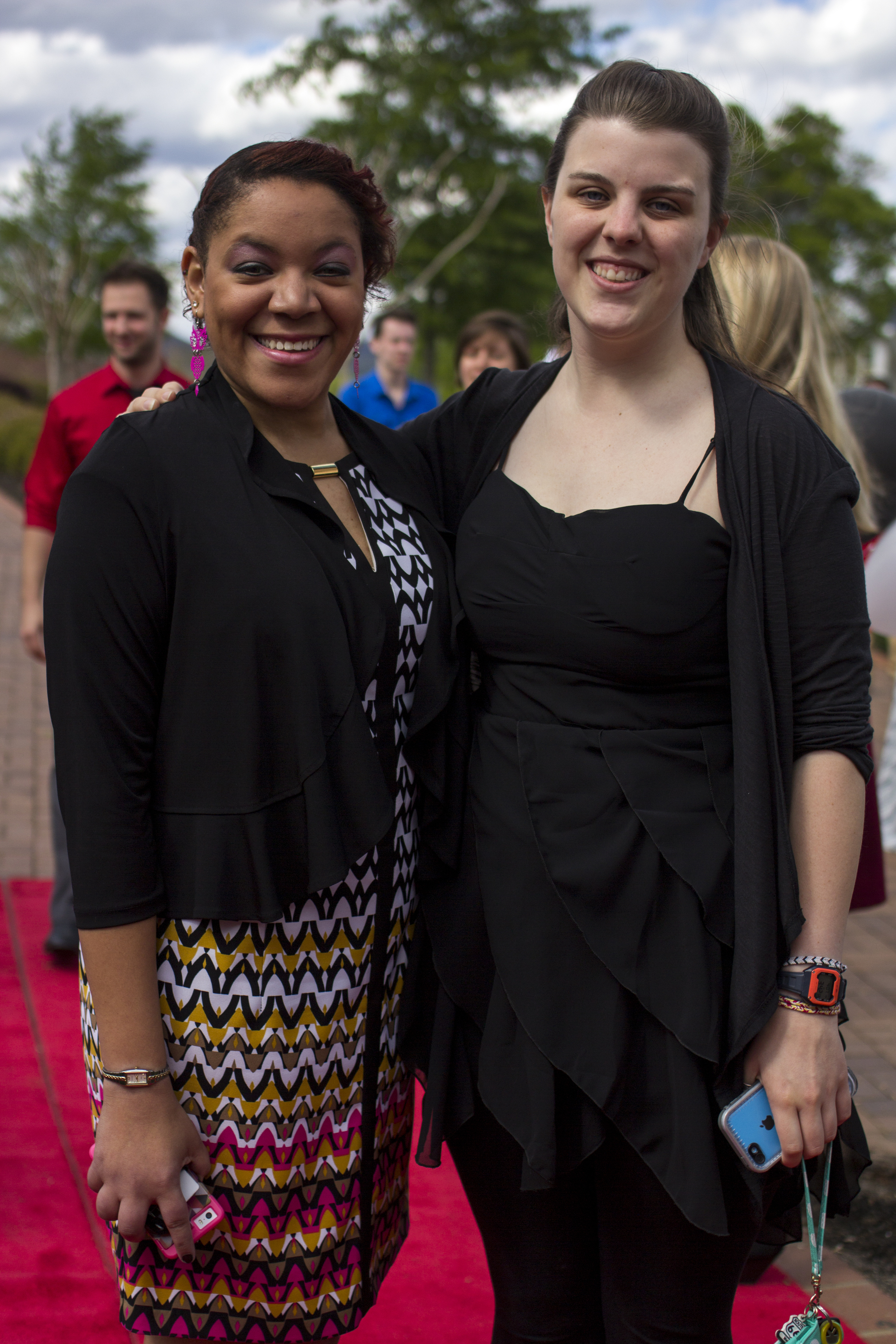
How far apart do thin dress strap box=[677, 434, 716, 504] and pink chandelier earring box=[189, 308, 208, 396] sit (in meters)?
0.76

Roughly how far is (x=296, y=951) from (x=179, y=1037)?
20 centimetres

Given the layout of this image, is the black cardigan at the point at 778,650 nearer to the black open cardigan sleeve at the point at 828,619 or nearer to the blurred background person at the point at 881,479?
the black open cardigan sleeve at the point at 828,619

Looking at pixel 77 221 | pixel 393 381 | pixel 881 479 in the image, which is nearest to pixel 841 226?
pixel 77 221

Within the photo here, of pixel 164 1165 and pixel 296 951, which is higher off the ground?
pixel 296 951

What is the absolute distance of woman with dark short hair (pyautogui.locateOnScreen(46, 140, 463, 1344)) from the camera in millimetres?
1579

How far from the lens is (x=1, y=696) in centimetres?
827

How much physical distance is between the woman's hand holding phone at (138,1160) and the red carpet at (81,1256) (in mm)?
1145

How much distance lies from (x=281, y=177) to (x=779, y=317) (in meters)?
1.31

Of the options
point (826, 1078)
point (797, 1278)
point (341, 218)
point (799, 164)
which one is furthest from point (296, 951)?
point (799, 164)

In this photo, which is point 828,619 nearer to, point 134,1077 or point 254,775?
point 254,775

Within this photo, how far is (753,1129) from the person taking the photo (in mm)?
1634

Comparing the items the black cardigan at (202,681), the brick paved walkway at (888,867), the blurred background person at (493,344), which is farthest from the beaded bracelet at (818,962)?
the blurred background person at (493,344)

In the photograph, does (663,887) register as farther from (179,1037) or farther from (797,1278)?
(797,1278)

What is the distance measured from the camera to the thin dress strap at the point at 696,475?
1.73 meters
